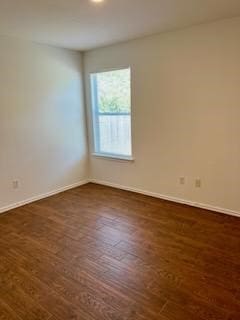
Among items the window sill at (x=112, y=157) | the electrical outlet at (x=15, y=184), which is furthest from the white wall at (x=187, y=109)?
the electrical outlet at (x=15, y=184)

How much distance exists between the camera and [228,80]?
9.61ft

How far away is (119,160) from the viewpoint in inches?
167

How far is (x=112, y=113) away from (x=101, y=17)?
5.85ft

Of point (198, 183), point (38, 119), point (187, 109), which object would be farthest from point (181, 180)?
point (38, 119)

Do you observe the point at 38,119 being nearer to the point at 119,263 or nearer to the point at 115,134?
the point at 115,134

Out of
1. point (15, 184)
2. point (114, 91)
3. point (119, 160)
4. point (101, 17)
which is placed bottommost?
point (15, 184)

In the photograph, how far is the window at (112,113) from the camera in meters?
4.03

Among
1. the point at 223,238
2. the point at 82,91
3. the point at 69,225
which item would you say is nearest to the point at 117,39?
the point at 82,91

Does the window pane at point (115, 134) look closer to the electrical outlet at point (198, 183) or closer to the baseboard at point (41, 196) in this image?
the baseboard at point (41, 196)

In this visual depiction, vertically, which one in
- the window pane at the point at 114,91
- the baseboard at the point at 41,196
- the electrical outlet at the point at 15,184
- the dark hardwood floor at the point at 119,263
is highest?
the window pane at the point at 114,91

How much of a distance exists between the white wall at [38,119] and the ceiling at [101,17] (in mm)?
374

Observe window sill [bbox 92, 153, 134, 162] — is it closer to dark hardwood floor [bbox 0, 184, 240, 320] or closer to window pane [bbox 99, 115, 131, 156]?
window pane [bbox 99, 115, 131, 156]

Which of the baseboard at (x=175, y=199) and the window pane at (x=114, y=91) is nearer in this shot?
the baseboard at (x=175, y=199)

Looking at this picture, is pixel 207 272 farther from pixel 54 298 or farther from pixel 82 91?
pixel 82 91
